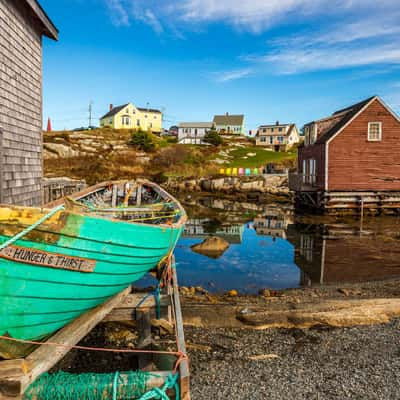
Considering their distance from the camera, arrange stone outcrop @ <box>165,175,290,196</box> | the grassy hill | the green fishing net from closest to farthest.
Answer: the green fishing net → stone outcrop @ <box>165,175,290,196</box> → the grassy hill

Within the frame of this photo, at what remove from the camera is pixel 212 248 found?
16.6 meters

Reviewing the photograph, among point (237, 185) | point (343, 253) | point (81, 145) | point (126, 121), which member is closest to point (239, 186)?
point (237, 185)

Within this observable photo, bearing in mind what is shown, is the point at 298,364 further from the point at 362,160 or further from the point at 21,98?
the point at 362,160

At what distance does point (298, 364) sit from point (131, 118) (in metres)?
88.2

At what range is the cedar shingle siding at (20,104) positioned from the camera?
33.3 ft

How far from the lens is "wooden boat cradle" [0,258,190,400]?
3680mm

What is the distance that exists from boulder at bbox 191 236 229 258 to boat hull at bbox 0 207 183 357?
11.4 meters

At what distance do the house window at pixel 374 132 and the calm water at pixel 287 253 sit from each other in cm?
598

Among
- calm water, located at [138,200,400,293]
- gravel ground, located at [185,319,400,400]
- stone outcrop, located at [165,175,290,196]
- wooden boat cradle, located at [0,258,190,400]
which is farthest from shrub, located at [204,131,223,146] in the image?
wooden boat cradle, located at [0,258,190,400]

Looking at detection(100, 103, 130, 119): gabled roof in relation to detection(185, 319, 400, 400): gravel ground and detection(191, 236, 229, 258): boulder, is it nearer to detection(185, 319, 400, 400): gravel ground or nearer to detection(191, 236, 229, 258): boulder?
detection(191, 236, 229, 258): boulder

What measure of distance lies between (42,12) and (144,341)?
37.9 ft

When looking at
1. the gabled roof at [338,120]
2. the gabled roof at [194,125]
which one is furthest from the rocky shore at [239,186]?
the gabled roof at [194,125]

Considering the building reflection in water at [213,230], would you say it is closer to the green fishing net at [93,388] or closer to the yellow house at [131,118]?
the green fishing net at [93,388]

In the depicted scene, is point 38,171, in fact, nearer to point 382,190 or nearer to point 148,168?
point 382,190
